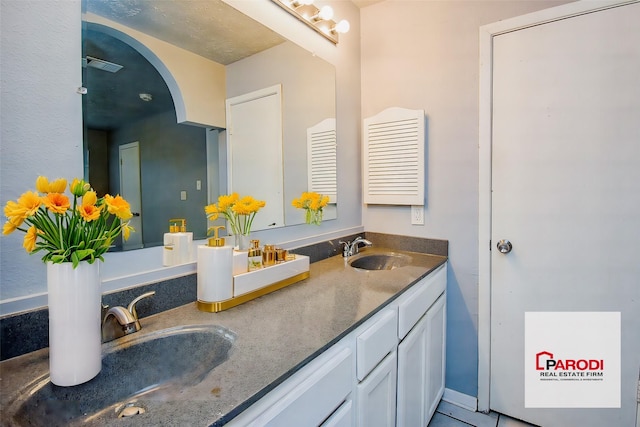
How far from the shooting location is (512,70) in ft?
5.34

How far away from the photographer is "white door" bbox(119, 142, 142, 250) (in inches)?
38.1

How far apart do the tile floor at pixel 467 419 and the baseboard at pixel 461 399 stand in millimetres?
25

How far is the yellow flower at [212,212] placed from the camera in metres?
1.21

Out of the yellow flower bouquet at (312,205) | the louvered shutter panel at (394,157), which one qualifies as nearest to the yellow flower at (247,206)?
the yellow flower bouquet at (312,205)

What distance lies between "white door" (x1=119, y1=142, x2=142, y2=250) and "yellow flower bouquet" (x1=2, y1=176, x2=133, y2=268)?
0.79ft

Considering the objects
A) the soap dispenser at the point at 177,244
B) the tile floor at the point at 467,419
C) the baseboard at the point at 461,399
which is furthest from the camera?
the baseboard at the point at 461,399

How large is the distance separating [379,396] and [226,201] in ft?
3.02

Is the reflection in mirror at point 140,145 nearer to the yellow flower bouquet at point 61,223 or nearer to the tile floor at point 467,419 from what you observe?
the yellow flower bouquet at point 61,223

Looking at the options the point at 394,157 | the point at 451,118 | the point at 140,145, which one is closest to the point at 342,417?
the point at 140,145

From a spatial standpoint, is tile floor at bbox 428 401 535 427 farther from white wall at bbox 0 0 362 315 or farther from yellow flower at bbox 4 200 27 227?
yellow flower at bbox 4 200 27 227

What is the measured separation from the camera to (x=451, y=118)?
5.92ft

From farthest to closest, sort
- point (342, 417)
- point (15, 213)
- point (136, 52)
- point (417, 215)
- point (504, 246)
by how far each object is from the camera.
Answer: point (417, 215) < point (504, 246) < point (136, 52) < point (342, 417) < point (15, 213)

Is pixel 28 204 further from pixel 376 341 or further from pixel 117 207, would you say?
pixel 376 341

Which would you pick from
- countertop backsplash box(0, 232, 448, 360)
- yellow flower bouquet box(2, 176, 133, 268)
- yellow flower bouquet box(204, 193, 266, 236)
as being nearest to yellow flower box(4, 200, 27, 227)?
yellow flower bouquet box(2, 176, 133, 268)
